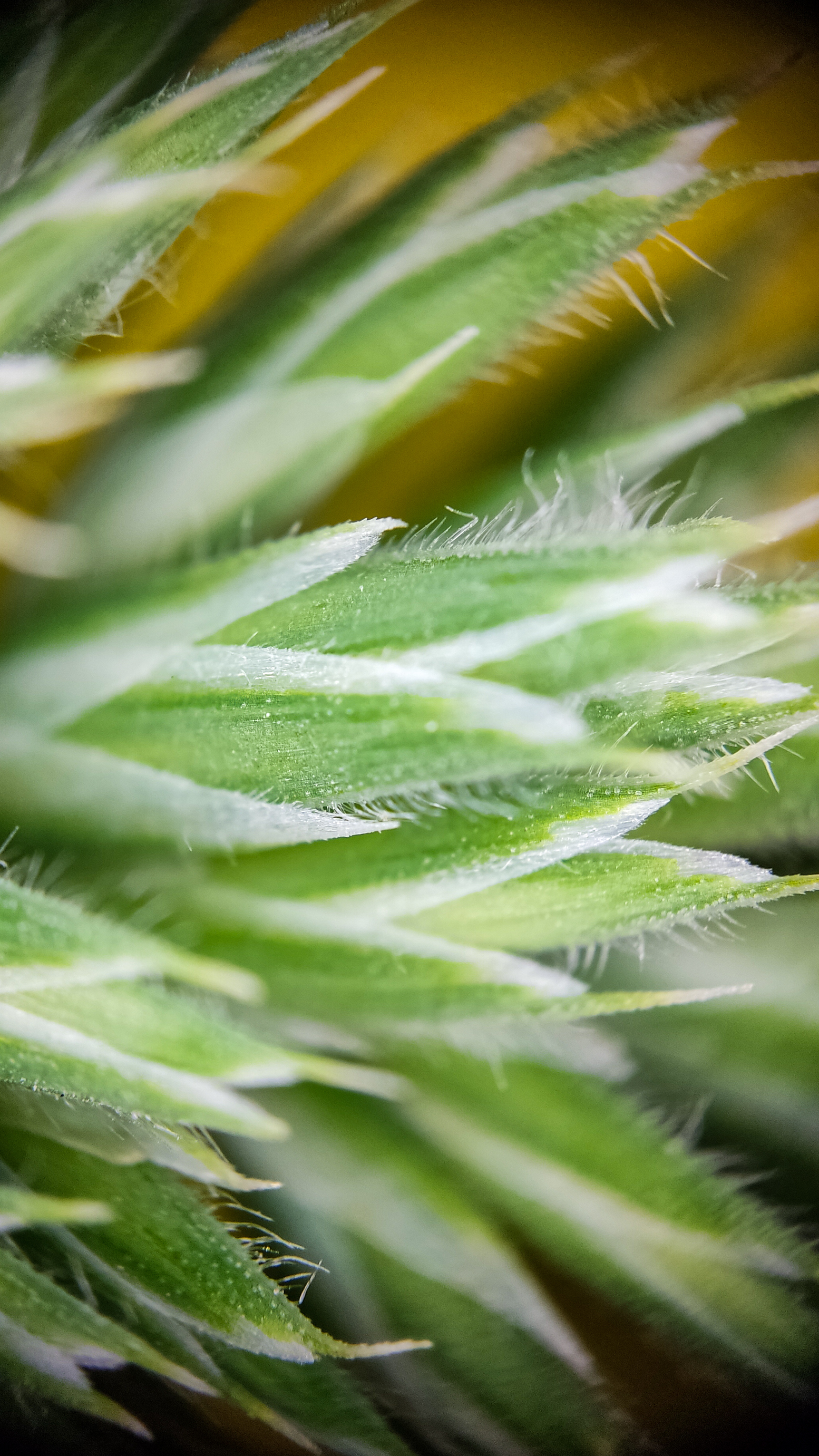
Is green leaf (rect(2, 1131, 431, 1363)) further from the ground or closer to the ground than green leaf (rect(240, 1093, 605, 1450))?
further from the ground

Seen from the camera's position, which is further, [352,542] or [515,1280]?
[515,1280]

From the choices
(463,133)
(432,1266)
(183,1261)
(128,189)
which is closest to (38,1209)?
(183,1261)

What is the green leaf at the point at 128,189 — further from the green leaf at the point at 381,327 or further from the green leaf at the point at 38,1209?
the green leaf at the point at 38,1209

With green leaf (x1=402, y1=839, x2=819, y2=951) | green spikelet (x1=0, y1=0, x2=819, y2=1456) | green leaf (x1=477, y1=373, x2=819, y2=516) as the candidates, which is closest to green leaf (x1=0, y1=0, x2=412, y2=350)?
green spikelet (x1=0, y1=0, x2=819, y2=1456)

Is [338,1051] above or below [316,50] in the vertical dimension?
below

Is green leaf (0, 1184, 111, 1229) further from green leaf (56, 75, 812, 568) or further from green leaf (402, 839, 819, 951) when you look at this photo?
green leaf (56, 75, 812, 568)

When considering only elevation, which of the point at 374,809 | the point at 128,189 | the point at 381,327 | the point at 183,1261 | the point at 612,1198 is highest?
the point at 128,189

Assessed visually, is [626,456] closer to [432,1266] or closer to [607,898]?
[607,898]

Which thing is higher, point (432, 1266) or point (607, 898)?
point (607, 898)

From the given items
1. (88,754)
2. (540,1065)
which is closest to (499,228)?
(88,754)

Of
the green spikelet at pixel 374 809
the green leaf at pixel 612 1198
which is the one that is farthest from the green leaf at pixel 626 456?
the green leaf at pixel 612 1198

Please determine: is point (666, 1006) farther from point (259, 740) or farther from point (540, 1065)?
point (259, 740)
